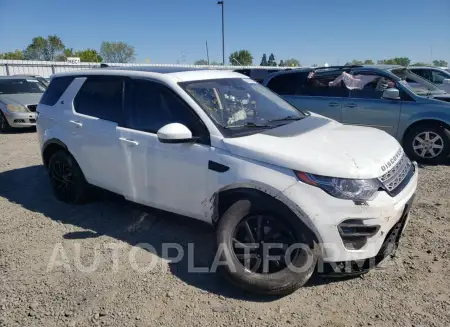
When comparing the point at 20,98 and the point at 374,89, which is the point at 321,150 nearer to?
the point at 374,89

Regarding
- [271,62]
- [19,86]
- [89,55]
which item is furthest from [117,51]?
[19,86]

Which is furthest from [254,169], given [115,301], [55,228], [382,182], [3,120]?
[3,120]

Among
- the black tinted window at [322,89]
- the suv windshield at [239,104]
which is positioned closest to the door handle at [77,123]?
the suv windshield at [239,104]

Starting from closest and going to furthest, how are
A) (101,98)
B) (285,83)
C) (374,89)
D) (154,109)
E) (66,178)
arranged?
(154,109) → (101,98) → (66,178) → (374,89) → (285,83)

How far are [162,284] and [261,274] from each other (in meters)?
0.83

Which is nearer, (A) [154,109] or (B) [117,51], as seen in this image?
(A) [154,109]

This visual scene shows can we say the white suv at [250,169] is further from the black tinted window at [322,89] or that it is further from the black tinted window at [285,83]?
the black tinted window at [285,83]

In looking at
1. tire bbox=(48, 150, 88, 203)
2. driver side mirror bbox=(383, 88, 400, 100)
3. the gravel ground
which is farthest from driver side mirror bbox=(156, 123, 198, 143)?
driver side mirror bbox=(383, 88, 400, 100)

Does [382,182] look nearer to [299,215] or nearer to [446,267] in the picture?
[299,215]

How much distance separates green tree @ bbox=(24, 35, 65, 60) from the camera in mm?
77562

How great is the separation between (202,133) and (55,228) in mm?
2165

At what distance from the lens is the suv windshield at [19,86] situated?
38.0 feet

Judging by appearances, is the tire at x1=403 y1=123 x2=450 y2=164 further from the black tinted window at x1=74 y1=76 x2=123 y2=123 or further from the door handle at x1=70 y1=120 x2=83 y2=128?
the door handle at x1=70 y1=120 x2=83 y2=128

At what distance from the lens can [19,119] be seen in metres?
10.7
